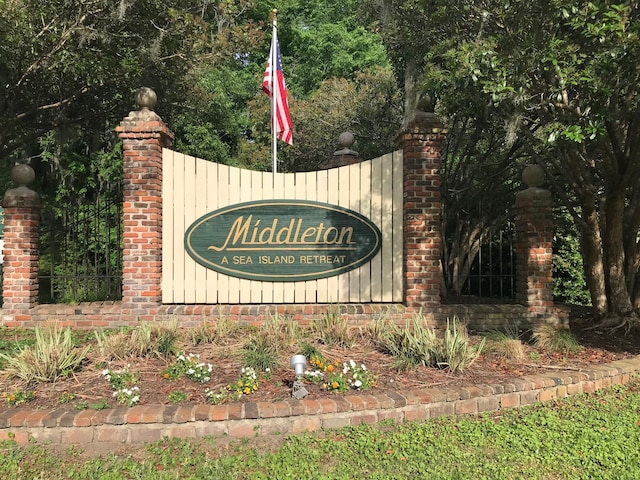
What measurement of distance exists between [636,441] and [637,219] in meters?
3.85

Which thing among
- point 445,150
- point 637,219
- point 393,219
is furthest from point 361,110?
point 637,219

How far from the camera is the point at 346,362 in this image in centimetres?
437

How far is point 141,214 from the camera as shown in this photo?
5668 millimetres

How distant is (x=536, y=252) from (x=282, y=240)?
328 centimetres

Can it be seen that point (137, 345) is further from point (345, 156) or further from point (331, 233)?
point (345, 156)

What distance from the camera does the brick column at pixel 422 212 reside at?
18.9ft

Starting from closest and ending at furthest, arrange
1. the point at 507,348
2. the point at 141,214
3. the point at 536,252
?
1. the point at 507,348
2. the point at 141,214
3. the point at 536,252

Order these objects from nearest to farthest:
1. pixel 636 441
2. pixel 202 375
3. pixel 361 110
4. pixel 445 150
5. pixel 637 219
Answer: pixel 636 441 → pixel 202 375 → pixel 637 219 → pixel 445 150 → pixel 361 110

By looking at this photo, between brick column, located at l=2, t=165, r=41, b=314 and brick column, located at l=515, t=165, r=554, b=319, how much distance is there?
21.1 feet

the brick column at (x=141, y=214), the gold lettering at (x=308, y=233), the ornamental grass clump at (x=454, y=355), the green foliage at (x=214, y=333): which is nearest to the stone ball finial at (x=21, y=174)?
the brick column at (x=141, y=214)

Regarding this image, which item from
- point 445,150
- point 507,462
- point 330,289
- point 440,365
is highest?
point 445,150

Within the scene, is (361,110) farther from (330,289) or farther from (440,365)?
(440,365)

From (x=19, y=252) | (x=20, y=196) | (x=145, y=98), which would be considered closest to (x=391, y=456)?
(x=145, y=98)

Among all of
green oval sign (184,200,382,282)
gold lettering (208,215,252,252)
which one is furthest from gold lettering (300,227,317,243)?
gold lettering (208,215,252,252)
